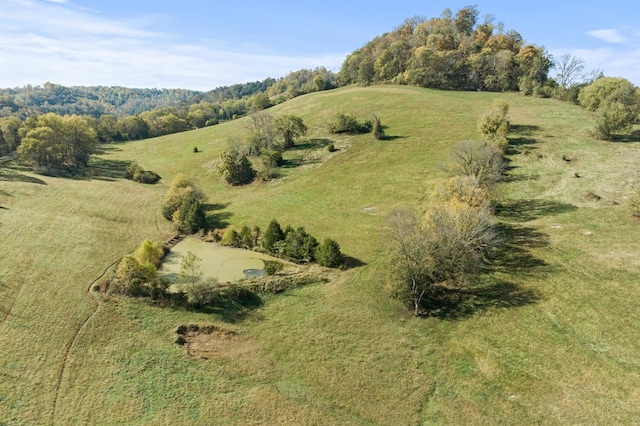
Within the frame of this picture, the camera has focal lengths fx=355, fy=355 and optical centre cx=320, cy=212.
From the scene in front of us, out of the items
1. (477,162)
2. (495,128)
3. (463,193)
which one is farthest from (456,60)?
(463,193)

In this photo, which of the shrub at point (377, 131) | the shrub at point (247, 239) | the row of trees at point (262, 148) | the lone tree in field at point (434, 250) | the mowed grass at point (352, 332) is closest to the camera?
the mowed grass at point (352, 332)

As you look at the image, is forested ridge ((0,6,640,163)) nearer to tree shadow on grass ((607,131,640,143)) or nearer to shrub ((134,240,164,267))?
tree shadow on grass ((607,131,640,143))

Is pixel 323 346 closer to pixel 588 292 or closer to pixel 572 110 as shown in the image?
pixel 588 292

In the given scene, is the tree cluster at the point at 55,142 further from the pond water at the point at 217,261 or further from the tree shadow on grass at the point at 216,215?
the pond water at the point at 217,261

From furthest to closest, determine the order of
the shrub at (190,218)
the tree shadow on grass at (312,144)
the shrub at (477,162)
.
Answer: the tree shadow on grass at (312,144) → the shrub at (190,218) → the shrub at (477,162)

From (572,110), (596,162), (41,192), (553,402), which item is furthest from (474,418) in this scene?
(572,110)

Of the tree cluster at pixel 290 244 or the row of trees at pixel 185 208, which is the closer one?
the tree cluster at pixel 290 244

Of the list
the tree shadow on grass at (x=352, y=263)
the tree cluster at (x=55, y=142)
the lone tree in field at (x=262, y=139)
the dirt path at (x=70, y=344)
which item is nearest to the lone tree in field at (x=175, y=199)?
the dirt path at (x=70, y=344)
